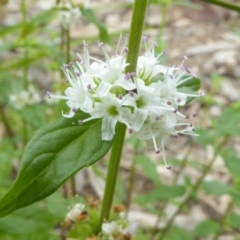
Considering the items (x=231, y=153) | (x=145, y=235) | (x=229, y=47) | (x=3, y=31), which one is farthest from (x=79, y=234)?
(x=229, y=47)

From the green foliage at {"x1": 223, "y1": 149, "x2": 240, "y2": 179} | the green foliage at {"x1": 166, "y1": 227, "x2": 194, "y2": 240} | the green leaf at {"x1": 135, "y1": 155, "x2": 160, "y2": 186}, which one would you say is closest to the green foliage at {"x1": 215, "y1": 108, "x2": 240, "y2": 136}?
the green foliage at {"x1": 223, "y1": 149, "x2": 240, "y2": 179}

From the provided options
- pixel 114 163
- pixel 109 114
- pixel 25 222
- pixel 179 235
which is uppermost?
pixel 109 114

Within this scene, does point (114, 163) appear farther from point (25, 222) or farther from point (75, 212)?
point (25, 222)

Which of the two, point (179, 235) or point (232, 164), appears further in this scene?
point (179, 235)

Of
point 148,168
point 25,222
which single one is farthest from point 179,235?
point 25,222

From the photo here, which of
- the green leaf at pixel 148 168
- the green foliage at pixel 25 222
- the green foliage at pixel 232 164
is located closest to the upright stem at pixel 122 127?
the green foliage at pixel 25 222

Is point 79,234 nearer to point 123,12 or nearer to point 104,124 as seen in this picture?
point 104,124

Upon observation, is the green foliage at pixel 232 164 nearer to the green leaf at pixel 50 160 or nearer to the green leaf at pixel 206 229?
the green leaf at pixel 206 229
